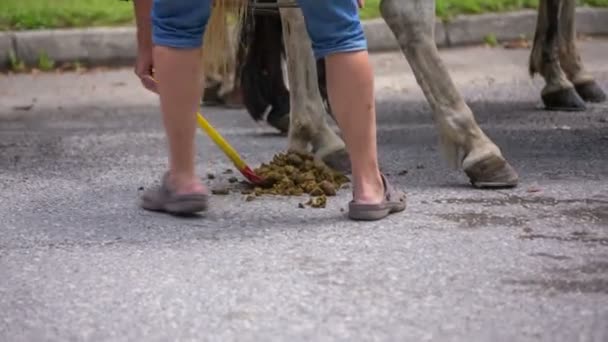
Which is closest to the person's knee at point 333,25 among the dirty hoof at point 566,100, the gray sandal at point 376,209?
the gray sandal at point 376,209

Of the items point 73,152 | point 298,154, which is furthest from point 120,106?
point 298,154

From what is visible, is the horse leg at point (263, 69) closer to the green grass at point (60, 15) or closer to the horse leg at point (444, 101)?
the horse leg at point (444, 101)

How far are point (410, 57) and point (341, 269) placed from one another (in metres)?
1.27

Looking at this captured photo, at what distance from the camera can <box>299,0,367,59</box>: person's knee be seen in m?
4.01

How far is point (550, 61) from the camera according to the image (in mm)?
6926

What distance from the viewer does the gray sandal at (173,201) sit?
419cm

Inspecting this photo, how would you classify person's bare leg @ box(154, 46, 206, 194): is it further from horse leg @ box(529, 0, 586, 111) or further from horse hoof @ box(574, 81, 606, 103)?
horse hoof @ box(574, 81, 606, 103)

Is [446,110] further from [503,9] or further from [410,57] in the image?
[503,9]

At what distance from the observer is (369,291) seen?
3326 millimetres

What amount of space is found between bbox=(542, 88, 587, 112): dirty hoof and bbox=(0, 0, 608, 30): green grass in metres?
2.81

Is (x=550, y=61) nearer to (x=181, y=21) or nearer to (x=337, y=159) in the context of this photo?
(x=337, y=159)

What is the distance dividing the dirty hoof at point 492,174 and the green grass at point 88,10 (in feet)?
A: 16.4

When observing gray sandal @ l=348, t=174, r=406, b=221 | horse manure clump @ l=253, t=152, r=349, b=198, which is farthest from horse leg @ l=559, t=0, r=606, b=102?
gray sandal @ l=348, t=174, r=406, b=221

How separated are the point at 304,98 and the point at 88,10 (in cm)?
504
